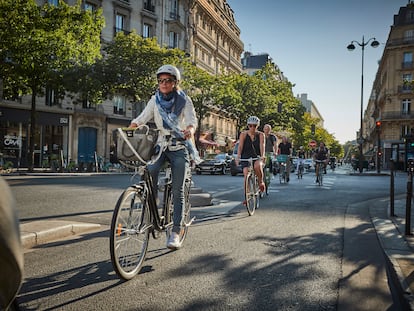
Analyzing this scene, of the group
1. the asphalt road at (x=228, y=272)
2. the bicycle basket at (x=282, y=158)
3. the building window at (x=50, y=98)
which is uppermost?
the building window at (x=50, y=98)

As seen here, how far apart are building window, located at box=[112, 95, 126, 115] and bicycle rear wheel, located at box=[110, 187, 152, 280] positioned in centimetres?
3144

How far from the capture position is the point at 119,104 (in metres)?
34.3

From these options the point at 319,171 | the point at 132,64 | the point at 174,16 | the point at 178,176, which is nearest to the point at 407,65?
the point at 174,16

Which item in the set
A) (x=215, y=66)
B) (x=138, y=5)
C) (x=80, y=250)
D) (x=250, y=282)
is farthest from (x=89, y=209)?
(x=215, y=66)

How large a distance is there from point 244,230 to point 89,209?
3162mm

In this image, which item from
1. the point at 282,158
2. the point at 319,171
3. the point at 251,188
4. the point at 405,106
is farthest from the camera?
the point at 405,106

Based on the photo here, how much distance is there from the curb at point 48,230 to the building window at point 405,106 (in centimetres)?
6012

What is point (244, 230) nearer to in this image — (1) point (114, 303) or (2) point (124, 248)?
(2) point (124, 248)

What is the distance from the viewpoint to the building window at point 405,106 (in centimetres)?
5659

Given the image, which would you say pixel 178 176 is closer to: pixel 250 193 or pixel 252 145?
pixel 250 193

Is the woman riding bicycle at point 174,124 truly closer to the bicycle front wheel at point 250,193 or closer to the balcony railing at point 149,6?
the bicycle front wheel at point 250,193

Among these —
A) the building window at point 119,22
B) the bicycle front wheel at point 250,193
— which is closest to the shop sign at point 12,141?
the building window at point 119,22

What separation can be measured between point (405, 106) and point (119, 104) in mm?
43324

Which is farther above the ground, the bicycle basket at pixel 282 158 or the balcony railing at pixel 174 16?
the balcony railing at pixel 174 16
